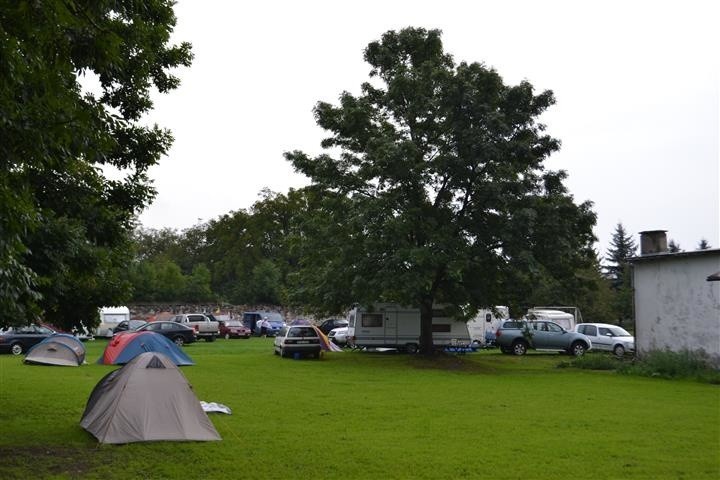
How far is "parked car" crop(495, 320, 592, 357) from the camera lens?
3158 centimetres

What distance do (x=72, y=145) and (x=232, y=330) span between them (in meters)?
38.7

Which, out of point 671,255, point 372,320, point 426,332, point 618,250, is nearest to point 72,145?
point 671,255

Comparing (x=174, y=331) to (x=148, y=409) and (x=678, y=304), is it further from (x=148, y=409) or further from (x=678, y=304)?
(x=148, y=409)

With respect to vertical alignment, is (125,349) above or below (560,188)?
below

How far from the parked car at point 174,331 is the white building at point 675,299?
21662 millimetres

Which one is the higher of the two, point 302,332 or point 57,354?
point 302,332

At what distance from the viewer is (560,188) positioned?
1002 inches

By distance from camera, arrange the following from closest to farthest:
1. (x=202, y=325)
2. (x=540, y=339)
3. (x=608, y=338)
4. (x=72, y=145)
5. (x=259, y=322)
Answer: (x=72, y=145) < (x=608, y=338) < (x=540, y=339) < (x=202, y=325) < (x=259, y=322)

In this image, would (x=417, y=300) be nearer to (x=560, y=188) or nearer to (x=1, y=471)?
(x=560, y=188)

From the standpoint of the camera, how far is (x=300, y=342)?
27.9 meters

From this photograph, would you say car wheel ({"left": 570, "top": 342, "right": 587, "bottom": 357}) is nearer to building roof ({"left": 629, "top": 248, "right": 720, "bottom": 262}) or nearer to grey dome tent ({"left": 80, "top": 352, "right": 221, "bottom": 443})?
building roof ({"left": 629, "top": 248, "right": 720, "bottom": 262})

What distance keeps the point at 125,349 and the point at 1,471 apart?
15283 mm

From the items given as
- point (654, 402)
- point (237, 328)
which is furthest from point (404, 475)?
point (237, 328)

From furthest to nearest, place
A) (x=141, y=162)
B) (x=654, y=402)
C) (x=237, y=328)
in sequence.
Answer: (x=237, y=328)
(x=654, y=402)
(x=141, y=162)
